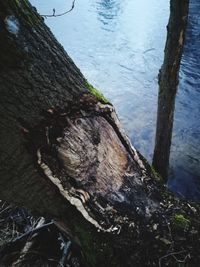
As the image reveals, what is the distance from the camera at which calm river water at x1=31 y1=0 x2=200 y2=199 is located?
212 inches

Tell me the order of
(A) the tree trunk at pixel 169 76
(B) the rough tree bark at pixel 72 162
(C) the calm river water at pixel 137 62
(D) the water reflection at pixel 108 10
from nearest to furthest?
(B) the rough tree bark at pixel 72 162 → (A) the tree trunk at pixel 169 76 → (C) the calm river water at pixel 137 62 → (D) the water reflection at pixel 108 10

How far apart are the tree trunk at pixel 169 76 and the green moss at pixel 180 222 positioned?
1.38m

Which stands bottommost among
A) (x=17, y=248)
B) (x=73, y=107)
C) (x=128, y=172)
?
(x=17, y=248)

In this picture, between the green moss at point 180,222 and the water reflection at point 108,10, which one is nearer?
the green moss at point 180,222

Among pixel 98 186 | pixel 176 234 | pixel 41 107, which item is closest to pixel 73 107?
pixel 41 107

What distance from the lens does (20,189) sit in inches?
58.6

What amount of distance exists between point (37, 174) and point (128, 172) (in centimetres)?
48

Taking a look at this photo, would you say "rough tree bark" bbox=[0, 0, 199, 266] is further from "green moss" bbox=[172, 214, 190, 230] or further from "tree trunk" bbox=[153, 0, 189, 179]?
"tree trunk" bbox=[153, 0, 189, 179]

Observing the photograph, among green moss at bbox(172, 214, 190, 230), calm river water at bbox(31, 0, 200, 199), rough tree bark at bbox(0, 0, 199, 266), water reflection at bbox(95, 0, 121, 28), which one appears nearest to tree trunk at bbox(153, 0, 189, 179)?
rough tree bark at bbox(0, 0, 199, 266)

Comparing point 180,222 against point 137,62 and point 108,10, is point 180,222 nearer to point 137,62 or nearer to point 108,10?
point 137,62

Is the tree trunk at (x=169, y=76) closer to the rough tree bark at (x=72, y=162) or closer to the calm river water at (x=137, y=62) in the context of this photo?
the rough tree bark at (x=72, y=162)

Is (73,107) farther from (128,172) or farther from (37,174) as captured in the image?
(128,172)

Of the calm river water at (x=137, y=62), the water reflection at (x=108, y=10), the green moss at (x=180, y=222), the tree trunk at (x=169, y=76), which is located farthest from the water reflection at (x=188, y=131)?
the water reflection at (x=108, y=10)

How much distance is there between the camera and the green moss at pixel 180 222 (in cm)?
170
